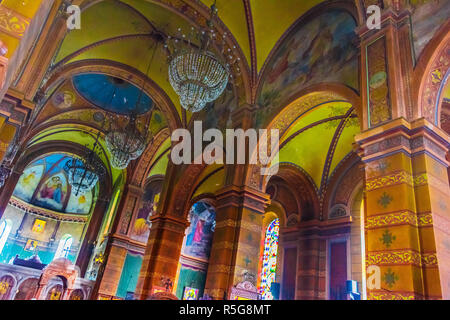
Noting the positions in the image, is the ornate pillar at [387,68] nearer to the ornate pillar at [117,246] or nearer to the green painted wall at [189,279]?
the green painted wall at [189,279]

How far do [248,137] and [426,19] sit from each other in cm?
465

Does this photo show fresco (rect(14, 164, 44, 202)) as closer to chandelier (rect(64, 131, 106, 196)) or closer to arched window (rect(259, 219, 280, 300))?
chandelier (rect(64, 131, 106, 196))

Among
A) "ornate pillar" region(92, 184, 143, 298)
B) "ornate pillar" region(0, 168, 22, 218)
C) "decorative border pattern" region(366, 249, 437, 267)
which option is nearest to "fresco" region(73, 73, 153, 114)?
"ornate pillar" region(92, 184, 143, 298)

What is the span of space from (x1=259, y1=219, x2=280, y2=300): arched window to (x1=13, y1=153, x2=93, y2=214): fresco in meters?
14.4

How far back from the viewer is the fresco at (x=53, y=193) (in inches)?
906

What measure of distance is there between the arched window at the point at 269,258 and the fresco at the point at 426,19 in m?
9.69

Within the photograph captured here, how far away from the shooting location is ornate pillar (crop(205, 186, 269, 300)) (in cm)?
718

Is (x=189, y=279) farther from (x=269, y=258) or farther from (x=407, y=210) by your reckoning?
(x=407, y=210)

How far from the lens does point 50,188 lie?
23266 mm

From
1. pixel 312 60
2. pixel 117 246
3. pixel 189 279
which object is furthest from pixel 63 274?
pixel 312 60

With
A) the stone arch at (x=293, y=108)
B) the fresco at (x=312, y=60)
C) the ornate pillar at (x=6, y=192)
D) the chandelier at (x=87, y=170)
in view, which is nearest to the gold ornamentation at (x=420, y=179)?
the fresco at (x=312, y=60)

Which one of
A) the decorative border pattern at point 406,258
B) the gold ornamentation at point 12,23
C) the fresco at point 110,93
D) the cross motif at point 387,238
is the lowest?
the decorative border pattern at point 406,258
